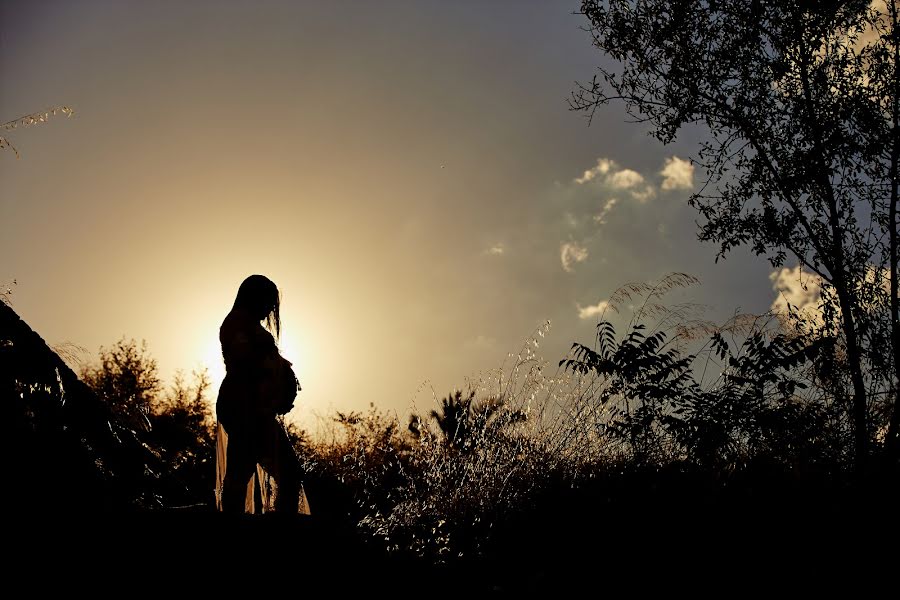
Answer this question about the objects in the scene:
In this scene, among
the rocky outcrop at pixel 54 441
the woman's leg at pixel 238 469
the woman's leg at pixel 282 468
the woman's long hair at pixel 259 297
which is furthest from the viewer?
the woman's long hair at pixel 259 297

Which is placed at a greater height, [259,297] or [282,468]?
[259,297]

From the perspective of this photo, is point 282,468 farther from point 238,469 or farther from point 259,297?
point 259,297

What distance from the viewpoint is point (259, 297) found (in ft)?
13.7

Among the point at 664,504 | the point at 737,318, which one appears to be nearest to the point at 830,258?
the point at 737,318

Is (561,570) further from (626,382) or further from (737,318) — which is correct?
(737,318)

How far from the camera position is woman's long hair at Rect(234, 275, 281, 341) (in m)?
4.15

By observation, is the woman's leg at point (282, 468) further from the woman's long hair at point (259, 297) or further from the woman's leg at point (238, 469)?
the woman's long hair at point (259, 297)

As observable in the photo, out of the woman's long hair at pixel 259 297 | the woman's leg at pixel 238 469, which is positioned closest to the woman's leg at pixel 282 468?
the woman's leg at pixel 238 469

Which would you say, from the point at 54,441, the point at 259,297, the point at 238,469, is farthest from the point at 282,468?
the point at 54,441

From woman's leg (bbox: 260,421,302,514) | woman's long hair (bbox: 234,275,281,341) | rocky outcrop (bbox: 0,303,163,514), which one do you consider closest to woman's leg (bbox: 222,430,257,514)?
woman's leg (bbox: 260,421,302,514)

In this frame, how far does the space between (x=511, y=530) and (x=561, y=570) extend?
2.96 feet

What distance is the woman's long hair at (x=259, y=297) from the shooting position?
13.6 ft

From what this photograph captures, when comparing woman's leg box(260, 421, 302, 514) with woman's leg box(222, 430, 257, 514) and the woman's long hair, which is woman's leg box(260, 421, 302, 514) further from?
the woman's long hair

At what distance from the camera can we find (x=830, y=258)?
7633 millimetres
